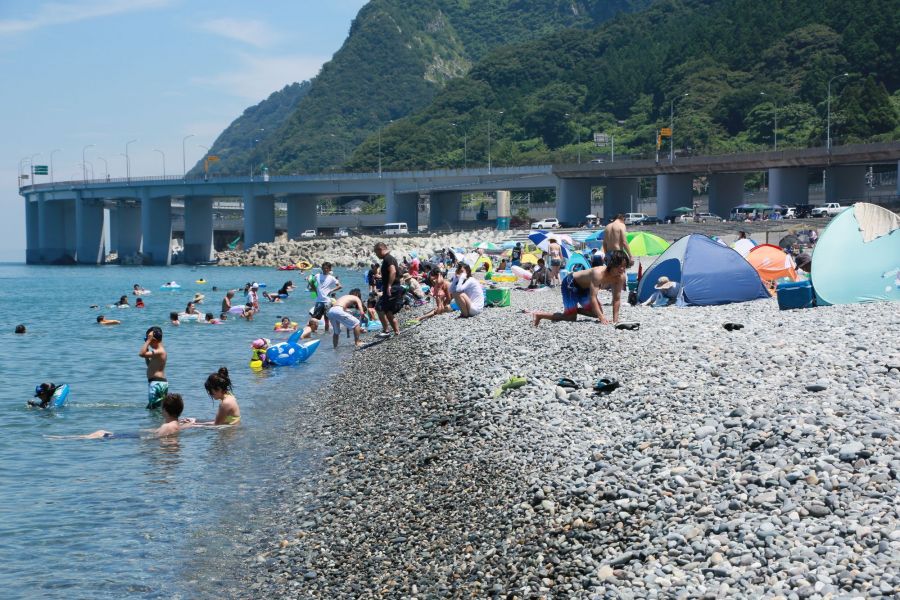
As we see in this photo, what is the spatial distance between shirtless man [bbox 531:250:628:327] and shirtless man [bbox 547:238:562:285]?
14124 millimetres

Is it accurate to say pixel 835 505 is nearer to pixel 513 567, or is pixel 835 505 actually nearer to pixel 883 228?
pixel 513 567

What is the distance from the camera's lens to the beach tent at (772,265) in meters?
23.4

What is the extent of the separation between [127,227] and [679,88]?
2688 inches

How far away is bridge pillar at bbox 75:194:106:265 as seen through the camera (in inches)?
4781

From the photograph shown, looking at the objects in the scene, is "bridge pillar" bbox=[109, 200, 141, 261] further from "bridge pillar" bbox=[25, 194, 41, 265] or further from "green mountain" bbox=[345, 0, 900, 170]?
"green mountain" bbox=[345, 0, 900, 170]

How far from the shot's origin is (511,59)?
15725 cm

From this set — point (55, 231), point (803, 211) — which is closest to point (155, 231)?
point (55, 231)

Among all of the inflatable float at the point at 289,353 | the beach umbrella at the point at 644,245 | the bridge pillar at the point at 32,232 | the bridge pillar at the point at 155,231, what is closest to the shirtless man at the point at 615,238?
the inflatable float at the point at 289,353

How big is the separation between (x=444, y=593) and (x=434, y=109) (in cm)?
15165

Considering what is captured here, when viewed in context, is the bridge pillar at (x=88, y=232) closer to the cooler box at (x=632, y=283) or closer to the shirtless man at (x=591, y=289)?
the cooler box at (x=632, y=283)

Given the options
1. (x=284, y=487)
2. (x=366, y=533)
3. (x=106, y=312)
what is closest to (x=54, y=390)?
(x=284, y=487)

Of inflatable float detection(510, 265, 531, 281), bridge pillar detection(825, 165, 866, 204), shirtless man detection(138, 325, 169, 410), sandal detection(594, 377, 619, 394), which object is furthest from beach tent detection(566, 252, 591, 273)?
bridge pillar detection(825, 165, 866, 204)

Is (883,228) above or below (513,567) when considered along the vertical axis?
above

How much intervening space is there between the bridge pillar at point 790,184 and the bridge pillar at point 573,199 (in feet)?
60.8
